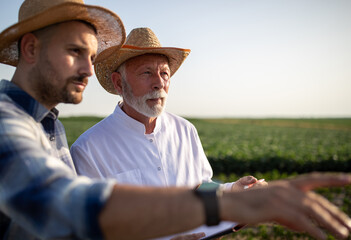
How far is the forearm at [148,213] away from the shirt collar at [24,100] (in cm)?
74

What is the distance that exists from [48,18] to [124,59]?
4.73 feet

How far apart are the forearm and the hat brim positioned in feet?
5.39

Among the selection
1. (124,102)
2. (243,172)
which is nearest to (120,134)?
(124,102)

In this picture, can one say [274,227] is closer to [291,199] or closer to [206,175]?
[206,175]

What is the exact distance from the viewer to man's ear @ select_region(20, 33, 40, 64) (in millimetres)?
1457

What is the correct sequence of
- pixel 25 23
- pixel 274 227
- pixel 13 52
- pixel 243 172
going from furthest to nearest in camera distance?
pixel 243 172
pixel 274 227
pixel 13 52
pixel 25 23

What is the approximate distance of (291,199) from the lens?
0.92m

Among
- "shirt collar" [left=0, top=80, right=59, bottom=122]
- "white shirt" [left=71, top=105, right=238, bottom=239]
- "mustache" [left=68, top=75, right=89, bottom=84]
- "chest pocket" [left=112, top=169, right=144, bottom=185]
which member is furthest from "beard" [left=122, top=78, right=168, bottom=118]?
"shirt collar" [left=0, top=80, right=59, bottom=122]

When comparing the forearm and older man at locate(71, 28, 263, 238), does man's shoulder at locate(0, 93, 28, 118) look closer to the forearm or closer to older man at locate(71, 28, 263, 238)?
the forearm

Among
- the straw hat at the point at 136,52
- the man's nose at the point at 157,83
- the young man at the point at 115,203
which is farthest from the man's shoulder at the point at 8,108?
the man's nose at the point at 157,83

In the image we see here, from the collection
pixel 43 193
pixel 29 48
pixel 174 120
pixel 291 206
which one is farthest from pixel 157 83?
pixel 291 206

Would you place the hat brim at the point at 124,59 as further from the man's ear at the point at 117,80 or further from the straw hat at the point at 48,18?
the straw hat at the point at 48,18

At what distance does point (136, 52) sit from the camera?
2.75m

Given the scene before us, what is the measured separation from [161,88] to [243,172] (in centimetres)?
965
